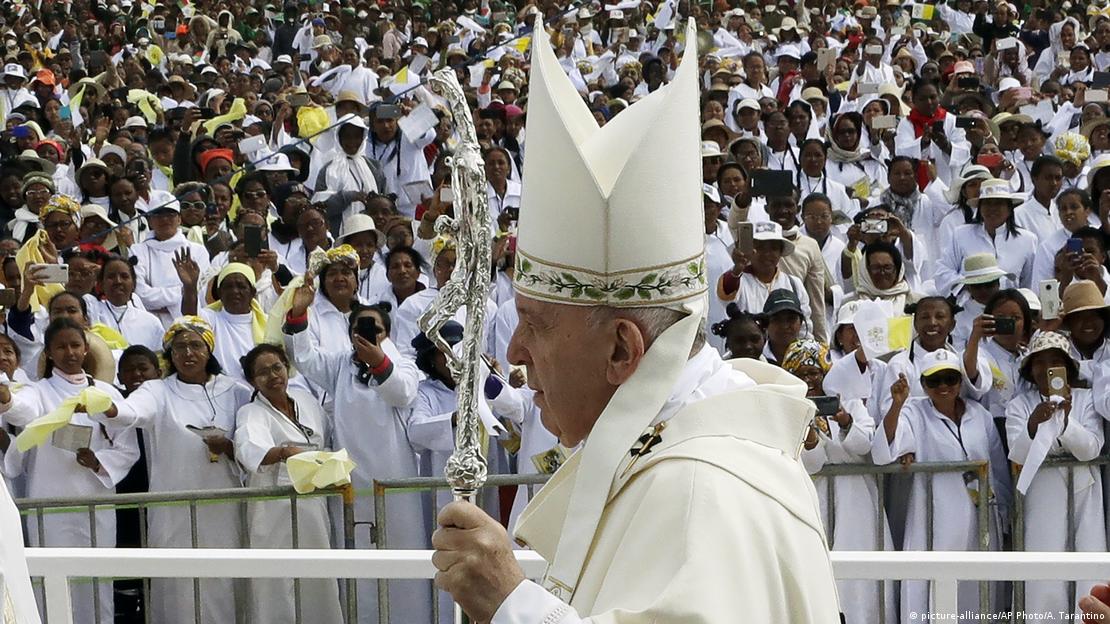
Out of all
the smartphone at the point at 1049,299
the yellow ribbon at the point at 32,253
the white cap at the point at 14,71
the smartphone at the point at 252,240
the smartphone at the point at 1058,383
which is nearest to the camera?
the smartphone at the point at 1058,383

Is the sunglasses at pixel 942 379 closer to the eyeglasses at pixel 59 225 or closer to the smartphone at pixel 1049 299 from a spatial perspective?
the smartphone at pixel 1049 299

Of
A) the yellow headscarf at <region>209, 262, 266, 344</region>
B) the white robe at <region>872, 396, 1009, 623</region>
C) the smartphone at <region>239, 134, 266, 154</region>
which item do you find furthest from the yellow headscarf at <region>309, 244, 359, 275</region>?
the smartphone at <region>239, 134, 266, 154</region>

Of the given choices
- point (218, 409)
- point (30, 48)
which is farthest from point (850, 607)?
point (30, 48)

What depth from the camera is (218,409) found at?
6.72 meters

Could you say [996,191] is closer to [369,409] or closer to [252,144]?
[369,409]

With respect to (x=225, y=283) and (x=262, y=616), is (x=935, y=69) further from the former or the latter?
(x=262, y=616)

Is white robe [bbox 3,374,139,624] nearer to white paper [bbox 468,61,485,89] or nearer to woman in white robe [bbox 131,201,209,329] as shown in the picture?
woman in white robe [bbox 131,201,209,329]

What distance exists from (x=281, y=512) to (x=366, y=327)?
1108mm

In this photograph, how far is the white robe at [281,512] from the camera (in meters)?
5.80

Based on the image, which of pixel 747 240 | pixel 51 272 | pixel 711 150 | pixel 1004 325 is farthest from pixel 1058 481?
pixel 711 150

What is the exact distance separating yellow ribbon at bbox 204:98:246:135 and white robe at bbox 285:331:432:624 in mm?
6735

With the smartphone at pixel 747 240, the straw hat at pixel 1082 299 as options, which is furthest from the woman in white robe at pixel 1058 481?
the smartphone at pixel 747 240

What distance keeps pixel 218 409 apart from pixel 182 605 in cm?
102

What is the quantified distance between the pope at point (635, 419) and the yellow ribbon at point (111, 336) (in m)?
5.61
